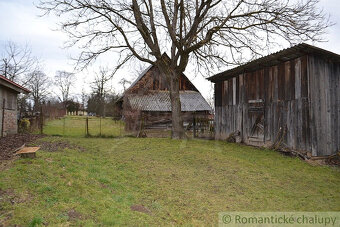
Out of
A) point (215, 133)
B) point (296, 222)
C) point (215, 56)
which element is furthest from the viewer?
point (215, 133)

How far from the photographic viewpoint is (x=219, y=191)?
5.83 meters

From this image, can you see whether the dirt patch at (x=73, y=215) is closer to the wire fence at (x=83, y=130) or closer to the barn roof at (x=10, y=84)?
the barn roof at (x=10, y=84)

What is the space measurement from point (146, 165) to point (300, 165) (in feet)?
18.7

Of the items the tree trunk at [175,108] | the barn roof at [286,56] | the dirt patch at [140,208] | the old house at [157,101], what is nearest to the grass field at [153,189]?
the dirt patch at [140,208]

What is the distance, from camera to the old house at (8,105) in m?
12.2

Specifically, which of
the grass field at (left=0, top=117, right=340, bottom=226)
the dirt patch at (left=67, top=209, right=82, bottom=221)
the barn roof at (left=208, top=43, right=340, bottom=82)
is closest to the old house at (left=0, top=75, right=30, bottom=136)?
the grass field at (left=0, top=117, right=340, bottom=226)

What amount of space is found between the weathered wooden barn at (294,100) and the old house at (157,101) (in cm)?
710

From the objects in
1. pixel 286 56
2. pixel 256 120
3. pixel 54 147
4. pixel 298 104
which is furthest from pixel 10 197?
pixel 256 120

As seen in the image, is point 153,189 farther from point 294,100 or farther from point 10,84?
point 10,84

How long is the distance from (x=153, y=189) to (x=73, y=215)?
230 cm

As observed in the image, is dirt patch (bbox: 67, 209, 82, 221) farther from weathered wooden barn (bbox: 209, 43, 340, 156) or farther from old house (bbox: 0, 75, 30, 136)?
old house (bbox: 0, 75, 30, 136)

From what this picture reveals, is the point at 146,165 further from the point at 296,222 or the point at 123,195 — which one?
the point at 296,222

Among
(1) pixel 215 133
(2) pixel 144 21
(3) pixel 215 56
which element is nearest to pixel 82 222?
(3) pixel 215 56

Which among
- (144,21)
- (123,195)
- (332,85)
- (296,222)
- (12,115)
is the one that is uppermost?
(144,21)
